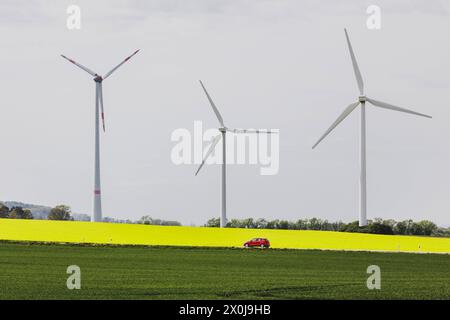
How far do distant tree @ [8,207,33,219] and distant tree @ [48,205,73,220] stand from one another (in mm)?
3868

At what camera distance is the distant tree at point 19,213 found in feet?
421

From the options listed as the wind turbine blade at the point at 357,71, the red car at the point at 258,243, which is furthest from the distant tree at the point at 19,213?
the wind turbine blade at the point at 357,71

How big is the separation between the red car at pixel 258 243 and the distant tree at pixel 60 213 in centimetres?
4349

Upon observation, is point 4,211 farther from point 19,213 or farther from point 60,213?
point 60,213

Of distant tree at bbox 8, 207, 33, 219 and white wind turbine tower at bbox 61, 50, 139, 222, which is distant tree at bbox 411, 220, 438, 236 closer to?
white wind turbine tower at bbox 61, 50, 139, 222

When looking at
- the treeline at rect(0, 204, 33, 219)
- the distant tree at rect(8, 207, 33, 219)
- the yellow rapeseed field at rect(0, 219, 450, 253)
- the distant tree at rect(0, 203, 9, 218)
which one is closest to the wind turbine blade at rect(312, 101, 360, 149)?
the yellow rapeseed field at rect(0, 219, 450, 253)

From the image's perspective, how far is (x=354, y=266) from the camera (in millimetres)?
56625

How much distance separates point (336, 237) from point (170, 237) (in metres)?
16.8

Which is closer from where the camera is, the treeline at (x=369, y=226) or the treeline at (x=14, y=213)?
the treeline at (x=369, y=226)

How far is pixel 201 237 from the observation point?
84125mm

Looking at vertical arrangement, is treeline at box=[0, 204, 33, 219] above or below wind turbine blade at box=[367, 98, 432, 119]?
below

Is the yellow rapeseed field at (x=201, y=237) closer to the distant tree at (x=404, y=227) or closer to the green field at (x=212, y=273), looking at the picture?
the green field at (x=212, y=273)

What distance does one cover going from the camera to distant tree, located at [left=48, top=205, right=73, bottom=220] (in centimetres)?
12075
